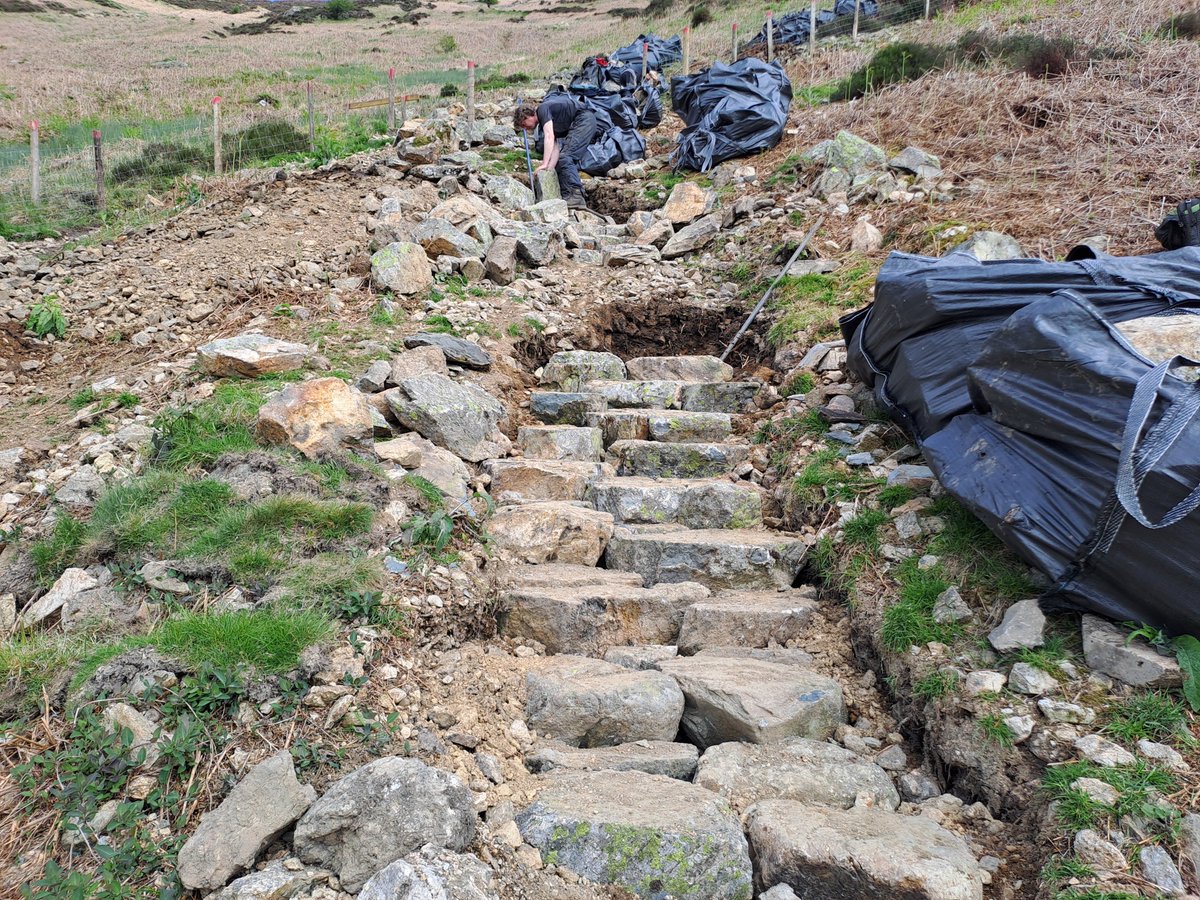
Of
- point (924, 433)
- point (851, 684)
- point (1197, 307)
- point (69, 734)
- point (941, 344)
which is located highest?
point (1197, 307)

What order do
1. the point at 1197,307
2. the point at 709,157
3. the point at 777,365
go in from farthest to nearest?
the point at 709,157 → the point at 777,365 → the point at 1197,307

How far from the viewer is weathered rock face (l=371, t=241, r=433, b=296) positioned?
595 cm

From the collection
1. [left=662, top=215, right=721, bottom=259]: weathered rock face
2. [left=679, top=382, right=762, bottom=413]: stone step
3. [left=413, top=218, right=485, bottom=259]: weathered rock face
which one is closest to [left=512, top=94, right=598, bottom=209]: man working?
[left=662, top=215, right=721, bottom=259]: weathered rock face

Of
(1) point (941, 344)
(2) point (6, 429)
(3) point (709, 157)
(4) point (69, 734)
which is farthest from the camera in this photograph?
(3) point (709, 157)

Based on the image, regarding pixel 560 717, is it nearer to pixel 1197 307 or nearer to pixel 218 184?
pixel 1197 307

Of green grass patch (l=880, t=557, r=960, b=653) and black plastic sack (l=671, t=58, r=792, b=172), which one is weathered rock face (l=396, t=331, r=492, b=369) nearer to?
green grass patch (l=880, t=557, r=960, b=653)

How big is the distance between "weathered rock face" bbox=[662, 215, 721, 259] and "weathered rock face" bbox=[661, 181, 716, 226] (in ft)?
1.57

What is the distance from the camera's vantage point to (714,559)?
3.51 meters

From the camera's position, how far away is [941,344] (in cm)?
343

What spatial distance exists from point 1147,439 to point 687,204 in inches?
261

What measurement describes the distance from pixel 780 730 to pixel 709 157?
26.2 feet

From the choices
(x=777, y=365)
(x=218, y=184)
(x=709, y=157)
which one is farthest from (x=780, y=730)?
(x=218, y=184)

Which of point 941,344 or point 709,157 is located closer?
point 941,344

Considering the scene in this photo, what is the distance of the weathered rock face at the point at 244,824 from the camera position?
1.82 m
